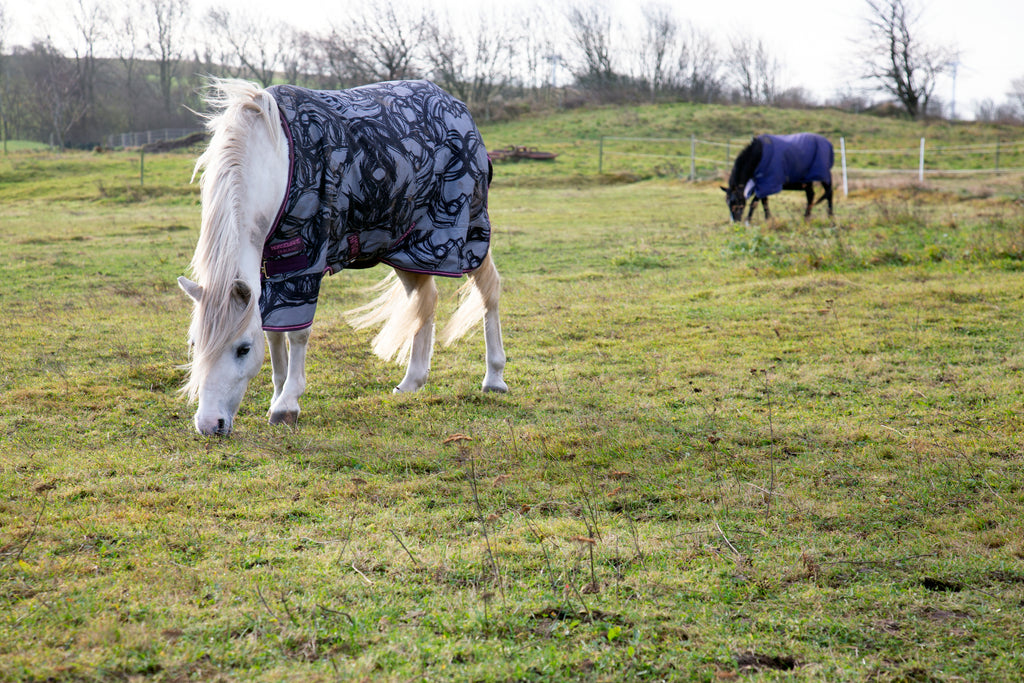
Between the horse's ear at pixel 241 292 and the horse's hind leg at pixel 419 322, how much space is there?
1.31 metres

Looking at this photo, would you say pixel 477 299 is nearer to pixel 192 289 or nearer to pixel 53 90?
pixel 192 289

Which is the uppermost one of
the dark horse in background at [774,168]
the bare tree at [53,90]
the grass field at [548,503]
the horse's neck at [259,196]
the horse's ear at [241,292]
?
the bare tree at [53,90]

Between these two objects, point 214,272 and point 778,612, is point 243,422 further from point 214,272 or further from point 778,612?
point 778,612

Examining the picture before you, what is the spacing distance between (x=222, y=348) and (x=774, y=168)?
1112 cm

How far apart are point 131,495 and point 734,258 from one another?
766 centimetres

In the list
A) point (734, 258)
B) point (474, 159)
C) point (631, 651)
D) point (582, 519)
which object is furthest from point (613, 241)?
point (631, 651)

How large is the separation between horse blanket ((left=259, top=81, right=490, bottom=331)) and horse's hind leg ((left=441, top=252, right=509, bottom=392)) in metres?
0.29

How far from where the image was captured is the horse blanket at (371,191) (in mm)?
3543

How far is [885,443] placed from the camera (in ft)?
11.5

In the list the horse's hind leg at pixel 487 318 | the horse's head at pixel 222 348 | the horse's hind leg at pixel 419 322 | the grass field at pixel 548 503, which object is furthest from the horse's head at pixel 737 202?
the horse's head at pixel 222 348

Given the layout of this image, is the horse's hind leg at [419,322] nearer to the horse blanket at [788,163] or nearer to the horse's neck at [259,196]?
the horse's neck at [259,196]

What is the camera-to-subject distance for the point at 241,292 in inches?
128

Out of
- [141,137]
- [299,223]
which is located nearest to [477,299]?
[299,223]

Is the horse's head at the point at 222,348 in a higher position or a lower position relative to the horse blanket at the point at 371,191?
lower
